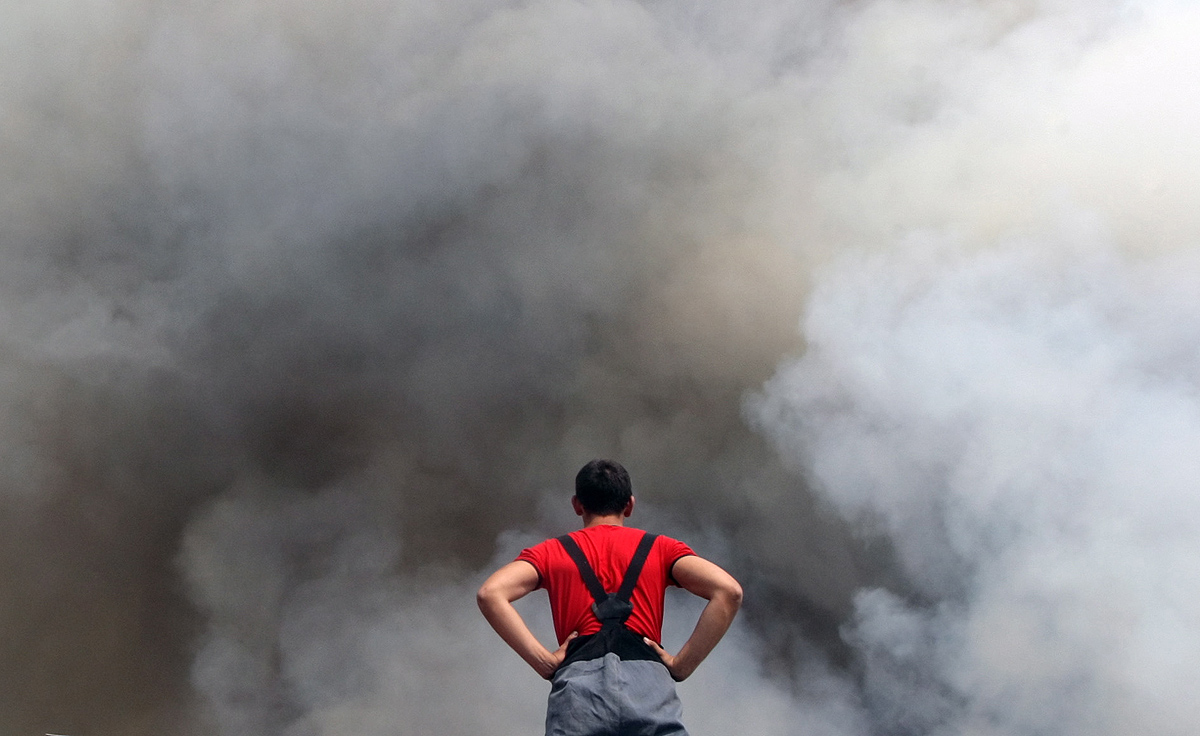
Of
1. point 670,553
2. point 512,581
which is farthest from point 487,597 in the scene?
point 670,553

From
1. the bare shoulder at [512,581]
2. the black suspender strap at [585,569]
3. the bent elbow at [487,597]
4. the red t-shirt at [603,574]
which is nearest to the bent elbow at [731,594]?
the red t-shirt at [603,574]

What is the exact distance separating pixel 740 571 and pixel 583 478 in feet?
20.7

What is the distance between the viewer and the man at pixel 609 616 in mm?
A: 2406

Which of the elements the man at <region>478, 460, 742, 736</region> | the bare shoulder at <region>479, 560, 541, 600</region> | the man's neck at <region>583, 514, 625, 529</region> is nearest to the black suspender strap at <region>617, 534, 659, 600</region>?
the man at <region>478, 460, 742, 736</region>

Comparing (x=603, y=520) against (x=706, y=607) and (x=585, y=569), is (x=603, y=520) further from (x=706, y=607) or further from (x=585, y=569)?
(x=706, y=607)

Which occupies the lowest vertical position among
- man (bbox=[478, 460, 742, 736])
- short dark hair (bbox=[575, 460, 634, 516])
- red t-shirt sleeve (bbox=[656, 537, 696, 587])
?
man (bbox=[478, 460, 742, 736])

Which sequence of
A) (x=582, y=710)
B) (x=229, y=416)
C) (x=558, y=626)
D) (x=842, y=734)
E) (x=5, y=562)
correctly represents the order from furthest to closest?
1. (x=229, y=416)
2. (x=5, y=562)
3. (x=842, y=734)
4. (x=558, y=626)
5. (x=582, y=710)

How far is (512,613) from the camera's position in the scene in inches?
103

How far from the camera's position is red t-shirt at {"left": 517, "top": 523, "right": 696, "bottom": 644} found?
2561 millimetres

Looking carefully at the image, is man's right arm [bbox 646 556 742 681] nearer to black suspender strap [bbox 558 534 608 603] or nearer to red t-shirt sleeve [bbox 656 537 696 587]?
red t-shirt sleeve [bbox 656 537 696 587]

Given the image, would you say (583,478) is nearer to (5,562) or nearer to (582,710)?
(582,710)

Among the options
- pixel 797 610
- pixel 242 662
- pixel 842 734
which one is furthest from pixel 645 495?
pixel 242 662

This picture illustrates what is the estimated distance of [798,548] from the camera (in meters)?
8.48

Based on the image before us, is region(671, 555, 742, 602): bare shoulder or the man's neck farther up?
the man's neck
